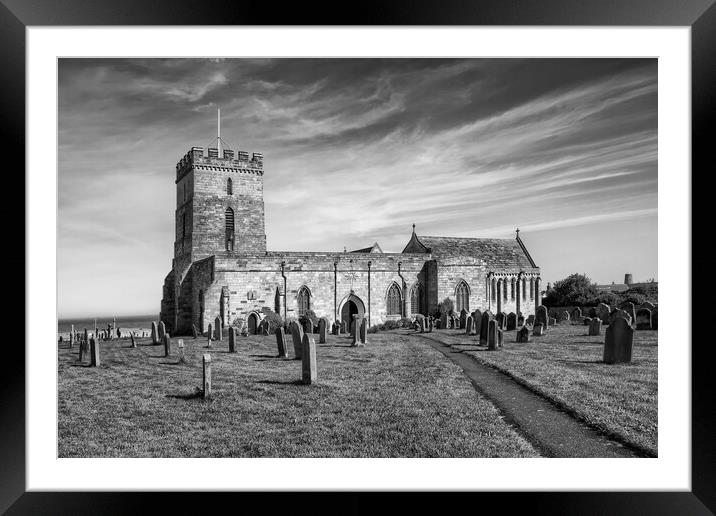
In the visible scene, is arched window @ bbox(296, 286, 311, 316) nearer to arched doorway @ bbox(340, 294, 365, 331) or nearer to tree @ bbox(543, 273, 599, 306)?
arched doorway @ bbox(340, 294, 365, 331)

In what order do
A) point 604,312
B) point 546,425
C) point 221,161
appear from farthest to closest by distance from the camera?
point 221,161 → point 604,312 → point 546,425

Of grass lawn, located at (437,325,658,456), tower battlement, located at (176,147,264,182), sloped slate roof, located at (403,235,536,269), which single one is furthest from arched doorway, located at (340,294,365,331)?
grass lawn, located at (437,325,658,456)

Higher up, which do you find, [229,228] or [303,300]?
[229,228]

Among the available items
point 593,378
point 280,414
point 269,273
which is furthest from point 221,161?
point 593,378

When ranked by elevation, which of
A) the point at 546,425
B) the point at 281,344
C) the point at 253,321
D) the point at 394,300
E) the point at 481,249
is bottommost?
the point at 253,321

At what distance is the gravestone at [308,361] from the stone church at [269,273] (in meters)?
13.0

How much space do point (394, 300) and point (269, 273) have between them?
6.35 m

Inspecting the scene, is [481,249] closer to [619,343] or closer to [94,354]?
[619,343]

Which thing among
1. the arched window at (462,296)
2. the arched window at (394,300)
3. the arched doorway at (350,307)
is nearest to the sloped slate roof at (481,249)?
the arched window at (462,296)

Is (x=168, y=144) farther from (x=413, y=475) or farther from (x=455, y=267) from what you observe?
(x=455, y=267)

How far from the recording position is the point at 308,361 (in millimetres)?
8719
